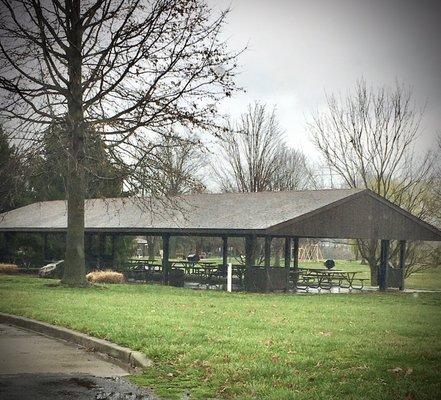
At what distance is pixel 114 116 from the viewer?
23.8 metres

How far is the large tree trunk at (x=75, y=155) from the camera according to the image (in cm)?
2366

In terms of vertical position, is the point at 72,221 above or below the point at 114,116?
below

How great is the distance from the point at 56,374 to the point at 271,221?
18530 millimetres

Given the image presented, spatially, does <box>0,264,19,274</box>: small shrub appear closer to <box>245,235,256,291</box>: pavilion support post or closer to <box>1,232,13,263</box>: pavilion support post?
<box>1,232,13,263</box>: pavilion support post

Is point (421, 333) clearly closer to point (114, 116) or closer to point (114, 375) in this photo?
point (114, 375)

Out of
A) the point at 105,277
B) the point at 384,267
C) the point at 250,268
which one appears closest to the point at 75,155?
the point at 105,277

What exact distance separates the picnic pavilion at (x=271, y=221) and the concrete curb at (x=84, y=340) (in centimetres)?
1032

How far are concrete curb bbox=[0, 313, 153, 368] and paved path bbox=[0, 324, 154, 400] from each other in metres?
0.20

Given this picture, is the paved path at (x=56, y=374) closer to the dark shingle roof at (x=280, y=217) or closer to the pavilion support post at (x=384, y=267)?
the dark shingle roof at (x=280, y=217)

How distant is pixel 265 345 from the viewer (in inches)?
Answer: 407

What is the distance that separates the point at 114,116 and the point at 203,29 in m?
4.55

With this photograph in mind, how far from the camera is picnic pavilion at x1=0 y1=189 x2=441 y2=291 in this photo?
26984 millimetres

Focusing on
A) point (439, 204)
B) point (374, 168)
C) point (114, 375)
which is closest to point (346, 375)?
point (114, 375)

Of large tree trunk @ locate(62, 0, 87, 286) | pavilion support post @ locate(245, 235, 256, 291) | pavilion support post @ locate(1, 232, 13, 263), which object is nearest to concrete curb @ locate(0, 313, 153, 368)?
large tree trunk @ locate(62, 0, 87, 286)
